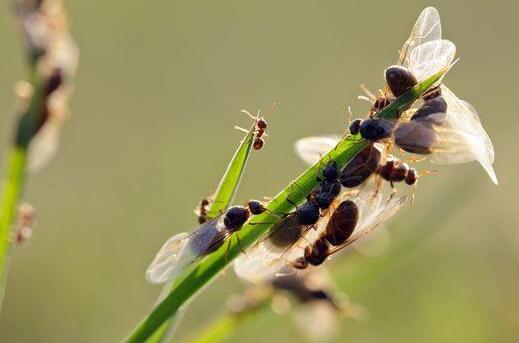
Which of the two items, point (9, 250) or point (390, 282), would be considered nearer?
point (9, 250)

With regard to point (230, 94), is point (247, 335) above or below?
above

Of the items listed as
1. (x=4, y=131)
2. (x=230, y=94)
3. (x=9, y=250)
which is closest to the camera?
(x=9, y=250)

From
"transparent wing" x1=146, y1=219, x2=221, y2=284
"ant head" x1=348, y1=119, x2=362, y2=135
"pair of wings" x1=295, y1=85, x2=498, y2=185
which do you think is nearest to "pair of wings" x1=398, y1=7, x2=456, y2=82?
"pair of wings" x1=295, y1=85, x2=498, y2=185

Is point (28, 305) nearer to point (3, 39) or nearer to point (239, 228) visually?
point (239, 228)

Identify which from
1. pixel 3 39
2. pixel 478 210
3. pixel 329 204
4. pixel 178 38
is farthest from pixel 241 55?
pixel 329 204

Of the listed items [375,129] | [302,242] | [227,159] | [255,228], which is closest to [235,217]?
[255,228]

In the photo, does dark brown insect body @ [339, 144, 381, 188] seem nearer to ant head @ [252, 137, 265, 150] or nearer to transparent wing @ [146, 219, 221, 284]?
transparent wing @ [146, 219, 221, 284]

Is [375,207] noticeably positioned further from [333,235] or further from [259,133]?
[259,133]
